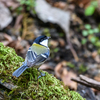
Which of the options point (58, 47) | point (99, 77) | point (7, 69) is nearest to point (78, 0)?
point (58, 47)

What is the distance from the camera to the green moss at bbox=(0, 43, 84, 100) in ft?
5.15

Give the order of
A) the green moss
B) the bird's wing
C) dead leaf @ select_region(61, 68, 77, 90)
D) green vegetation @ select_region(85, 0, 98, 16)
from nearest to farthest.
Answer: the green moss
the bird's wing
dead leaf @ select_region(61, 68, 77, 90)
green vegetation @ select_region(85, 0, 98, 16)

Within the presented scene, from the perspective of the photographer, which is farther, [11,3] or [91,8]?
[91,8]

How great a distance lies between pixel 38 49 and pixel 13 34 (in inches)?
89.0

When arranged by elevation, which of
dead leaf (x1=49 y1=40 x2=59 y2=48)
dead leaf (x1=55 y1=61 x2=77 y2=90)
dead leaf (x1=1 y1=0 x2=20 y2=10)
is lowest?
dead leaf (x1=55 y1=61 x2=77 y2=90)

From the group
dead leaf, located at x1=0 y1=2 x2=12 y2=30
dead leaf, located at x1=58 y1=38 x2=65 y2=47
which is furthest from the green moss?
dead leaf, located at x1=58 y1=38 x2=65 y2=47

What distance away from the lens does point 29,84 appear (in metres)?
1.65

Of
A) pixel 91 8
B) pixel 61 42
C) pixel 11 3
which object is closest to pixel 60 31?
pixel 61 42

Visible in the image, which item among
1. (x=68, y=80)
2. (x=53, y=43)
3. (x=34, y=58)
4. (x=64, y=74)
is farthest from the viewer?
(x=53, y=43)

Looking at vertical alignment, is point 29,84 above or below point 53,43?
above

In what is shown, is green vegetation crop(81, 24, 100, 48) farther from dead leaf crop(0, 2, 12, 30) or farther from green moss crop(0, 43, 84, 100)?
green moss crop(0, 43, 84, 100)

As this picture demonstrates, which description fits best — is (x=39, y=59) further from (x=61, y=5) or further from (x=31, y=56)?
(x=61, y=5)

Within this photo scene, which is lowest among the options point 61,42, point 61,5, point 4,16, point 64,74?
point 64,74

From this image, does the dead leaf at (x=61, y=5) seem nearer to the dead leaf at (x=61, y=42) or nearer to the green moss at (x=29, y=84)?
the dead leaf at (x=61, y=42)
